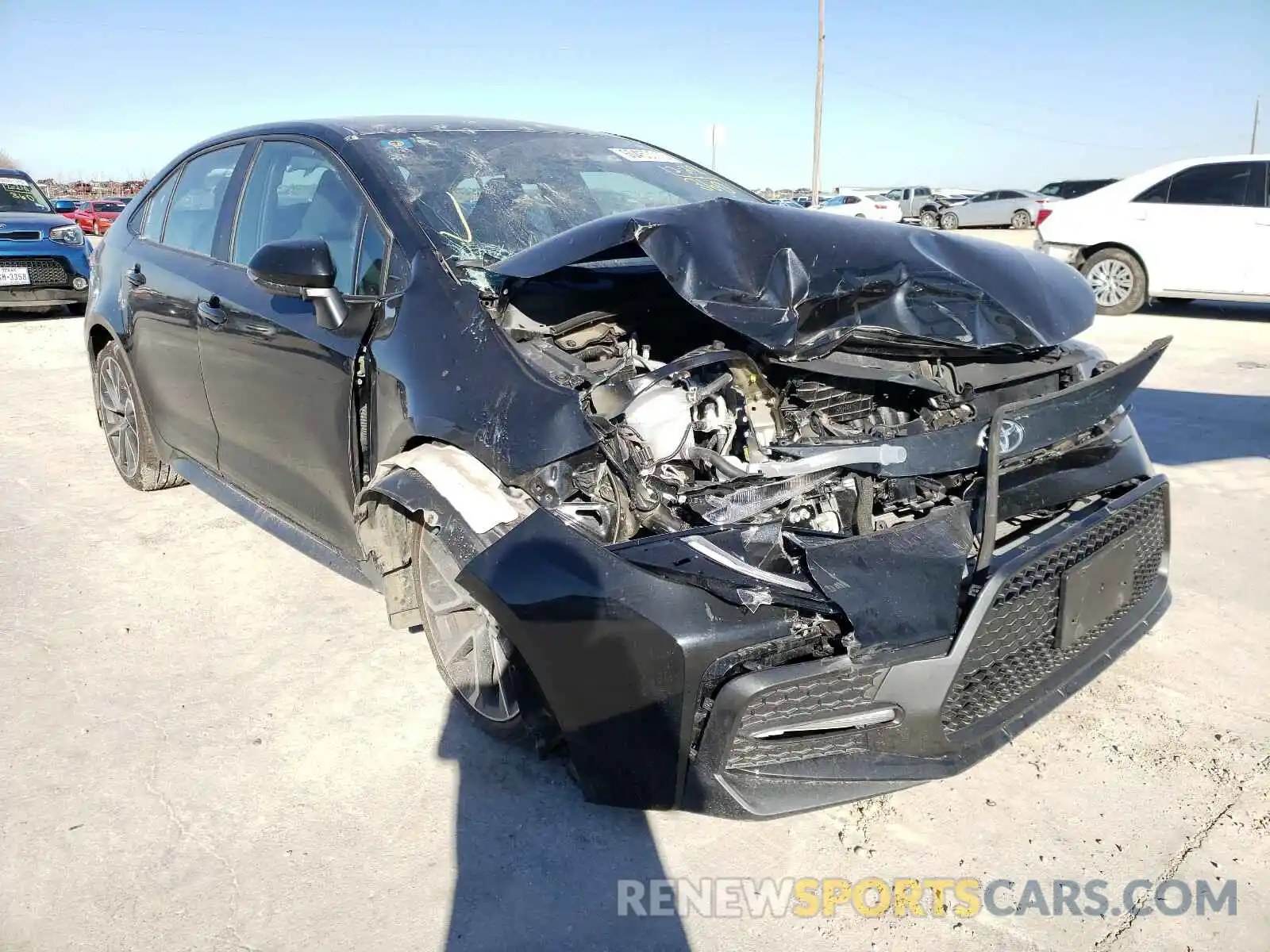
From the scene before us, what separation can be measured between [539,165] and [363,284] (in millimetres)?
883

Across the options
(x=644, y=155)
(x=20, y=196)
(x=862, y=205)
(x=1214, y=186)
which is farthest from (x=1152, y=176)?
(x=862, y=205)

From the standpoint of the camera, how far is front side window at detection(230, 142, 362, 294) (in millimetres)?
3072

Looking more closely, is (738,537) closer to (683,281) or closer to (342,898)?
(683,281)

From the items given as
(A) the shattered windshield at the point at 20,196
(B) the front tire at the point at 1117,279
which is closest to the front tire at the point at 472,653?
(B) the front tire at the point at 1117,279

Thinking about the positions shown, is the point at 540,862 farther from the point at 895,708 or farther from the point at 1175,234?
the point at 1175,234

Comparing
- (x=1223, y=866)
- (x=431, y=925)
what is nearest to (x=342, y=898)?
(x=431, y=925)

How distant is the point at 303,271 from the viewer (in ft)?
9.06

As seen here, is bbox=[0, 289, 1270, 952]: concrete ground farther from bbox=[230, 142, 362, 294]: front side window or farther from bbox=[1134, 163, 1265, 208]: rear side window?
bbox=[1134, 163, 1265, 208]: rear side window

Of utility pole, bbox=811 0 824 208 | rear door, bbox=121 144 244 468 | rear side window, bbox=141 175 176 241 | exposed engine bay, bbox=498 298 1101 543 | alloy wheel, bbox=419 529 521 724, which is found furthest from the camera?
utility pole, bbox=811 0 824 208

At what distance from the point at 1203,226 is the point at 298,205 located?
29.3 feet

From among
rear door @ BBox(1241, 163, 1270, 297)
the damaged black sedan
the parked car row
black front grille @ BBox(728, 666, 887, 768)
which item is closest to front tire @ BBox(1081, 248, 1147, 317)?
rear door @ BBox(1241, 163, 1270, 297)

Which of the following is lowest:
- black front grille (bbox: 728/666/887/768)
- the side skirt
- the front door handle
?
the side skirt

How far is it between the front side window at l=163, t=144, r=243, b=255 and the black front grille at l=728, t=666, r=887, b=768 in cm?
301

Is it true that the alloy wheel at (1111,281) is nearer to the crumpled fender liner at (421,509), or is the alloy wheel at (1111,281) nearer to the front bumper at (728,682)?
the front bumper at (728,682)
